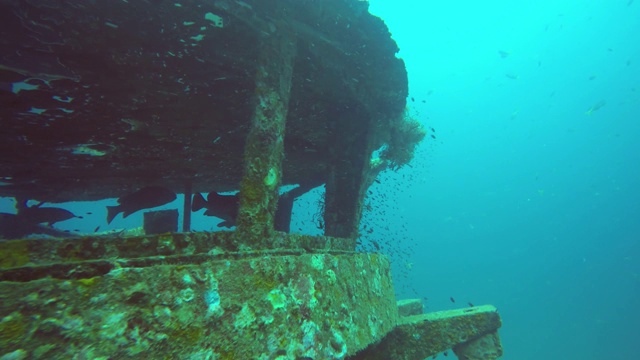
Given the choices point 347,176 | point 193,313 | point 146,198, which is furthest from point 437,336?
point 146,198

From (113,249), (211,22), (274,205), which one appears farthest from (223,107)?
(113,249)

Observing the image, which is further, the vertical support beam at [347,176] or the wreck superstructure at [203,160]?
the vertical support beam at [347,176]

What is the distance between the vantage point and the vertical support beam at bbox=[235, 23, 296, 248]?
311 cm

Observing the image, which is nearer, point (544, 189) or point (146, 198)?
point (146, 198)

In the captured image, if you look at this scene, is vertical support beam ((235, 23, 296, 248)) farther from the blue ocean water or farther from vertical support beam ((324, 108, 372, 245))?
the blue ocean water

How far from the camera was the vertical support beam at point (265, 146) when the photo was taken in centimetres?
311

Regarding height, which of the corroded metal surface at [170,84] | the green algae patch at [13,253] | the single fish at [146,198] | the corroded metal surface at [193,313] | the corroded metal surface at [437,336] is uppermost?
the corroded metal surface at [170,84]

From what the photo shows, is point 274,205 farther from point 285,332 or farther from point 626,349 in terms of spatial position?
point 626,349

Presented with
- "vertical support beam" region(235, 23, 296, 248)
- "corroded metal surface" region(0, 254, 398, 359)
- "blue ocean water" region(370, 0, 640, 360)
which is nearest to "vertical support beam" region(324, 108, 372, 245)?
"vertical support beam" region(235, 23, 296, 248)

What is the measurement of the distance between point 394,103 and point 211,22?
336 cm

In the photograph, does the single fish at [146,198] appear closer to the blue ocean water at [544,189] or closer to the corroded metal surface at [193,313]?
the corroded metal surface at [193,313]

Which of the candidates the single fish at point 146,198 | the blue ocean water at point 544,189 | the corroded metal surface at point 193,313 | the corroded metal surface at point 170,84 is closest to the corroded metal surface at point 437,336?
the corroded metal surface at point 193,313

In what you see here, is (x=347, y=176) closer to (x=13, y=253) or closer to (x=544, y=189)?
(x=13, y=253)

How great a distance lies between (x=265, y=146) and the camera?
3.43m
